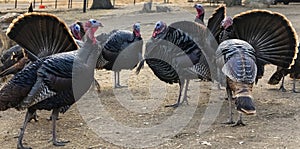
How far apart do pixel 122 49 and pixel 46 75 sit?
285 centimetres

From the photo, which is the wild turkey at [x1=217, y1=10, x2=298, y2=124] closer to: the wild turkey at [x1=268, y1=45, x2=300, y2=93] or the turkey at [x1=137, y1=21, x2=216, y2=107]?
the turkey at [x1=137, y1=21, x2=216, y2=107]

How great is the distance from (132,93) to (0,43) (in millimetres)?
2872

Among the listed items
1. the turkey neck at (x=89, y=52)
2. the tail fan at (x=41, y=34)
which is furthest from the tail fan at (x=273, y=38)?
the tail fan at (x=41, y=34)

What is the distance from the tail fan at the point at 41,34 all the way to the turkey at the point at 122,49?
2.00 meters

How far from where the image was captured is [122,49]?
26.9 ft

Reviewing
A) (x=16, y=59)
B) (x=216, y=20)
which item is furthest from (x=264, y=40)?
(x=16, y=59)

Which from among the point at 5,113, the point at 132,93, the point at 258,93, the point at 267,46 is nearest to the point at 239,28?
the point at 267,46

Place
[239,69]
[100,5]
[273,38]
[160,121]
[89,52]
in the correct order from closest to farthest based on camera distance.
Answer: [89,52], [239,69], [160,121], [273,38], [100,5]

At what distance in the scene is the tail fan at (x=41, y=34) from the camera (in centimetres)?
582

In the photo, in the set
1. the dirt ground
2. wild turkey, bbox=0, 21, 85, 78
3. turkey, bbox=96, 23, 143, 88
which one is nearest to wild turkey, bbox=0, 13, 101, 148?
wild turkey, bbox=0, 21, 85, 78

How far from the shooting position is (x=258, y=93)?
7.98 m

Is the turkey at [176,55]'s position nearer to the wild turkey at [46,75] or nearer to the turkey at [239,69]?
the turkey at [239,69]

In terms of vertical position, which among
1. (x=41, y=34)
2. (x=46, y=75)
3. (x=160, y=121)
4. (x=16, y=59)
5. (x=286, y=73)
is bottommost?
(x=160, y=121)

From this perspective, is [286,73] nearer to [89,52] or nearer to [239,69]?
[239,69]
